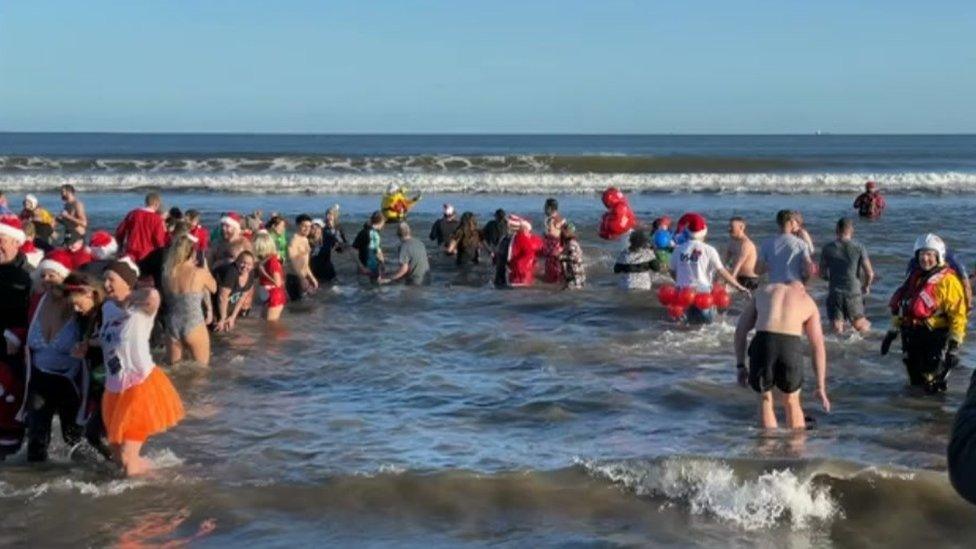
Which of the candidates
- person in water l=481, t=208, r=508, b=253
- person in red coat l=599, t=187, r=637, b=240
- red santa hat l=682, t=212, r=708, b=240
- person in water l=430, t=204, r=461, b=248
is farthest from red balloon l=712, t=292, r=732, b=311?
person in water l=430, t=204, r=461, b=248

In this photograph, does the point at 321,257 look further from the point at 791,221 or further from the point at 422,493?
the point at 422,493

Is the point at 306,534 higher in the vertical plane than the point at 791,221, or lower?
lower

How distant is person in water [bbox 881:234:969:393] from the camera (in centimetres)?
980

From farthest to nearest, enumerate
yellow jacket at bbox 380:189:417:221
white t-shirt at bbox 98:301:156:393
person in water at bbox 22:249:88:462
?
1. yellow jacket at bbox 380:189:417:221
2. person in water at bbox 22:249:88:462
3. white t-shirt at bbox 98:301:156:393

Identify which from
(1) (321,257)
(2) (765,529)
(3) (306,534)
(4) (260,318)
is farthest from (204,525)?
(1) (321,257)

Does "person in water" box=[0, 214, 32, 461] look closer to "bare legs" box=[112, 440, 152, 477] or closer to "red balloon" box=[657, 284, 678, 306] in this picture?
"bare legs" box=[112, 440, 152, 477]

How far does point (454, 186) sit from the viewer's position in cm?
3875

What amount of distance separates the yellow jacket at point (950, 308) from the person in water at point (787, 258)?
81.1 inches

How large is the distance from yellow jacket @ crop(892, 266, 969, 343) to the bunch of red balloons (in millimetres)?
3410

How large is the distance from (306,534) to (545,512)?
57.2 inches

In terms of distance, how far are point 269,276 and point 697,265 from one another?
4947 mm

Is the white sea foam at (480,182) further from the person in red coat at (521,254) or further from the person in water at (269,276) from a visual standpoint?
the person in water at (269,276)

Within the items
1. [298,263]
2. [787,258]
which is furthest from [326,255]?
[787,258]

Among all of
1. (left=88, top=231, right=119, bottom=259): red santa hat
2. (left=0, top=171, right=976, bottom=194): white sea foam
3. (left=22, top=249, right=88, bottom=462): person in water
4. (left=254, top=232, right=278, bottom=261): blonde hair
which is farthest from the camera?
(left=0, top=171, right=976, bottom=194): white sea foam
